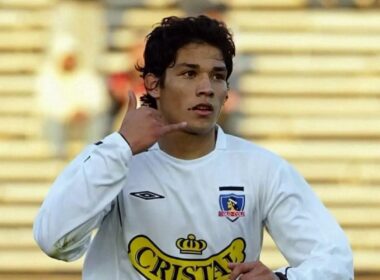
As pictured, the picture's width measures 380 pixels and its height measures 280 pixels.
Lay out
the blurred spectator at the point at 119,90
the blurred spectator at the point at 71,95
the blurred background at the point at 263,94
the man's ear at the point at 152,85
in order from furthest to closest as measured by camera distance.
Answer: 1. the blurred background at the point at 263,94
2. the blurred spectator at the point at 119,90
3. the blurred spectator at the point at 71,95
4. the man's ear at the point at 152,85

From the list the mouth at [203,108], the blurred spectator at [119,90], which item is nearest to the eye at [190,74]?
the mouth at [203,108]

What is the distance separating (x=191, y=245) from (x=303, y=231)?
0.39 m

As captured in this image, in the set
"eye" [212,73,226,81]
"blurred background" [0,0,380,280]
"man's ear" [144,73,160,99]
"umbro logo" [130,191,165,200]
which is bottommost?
"blurred background" [0,0,380,280]

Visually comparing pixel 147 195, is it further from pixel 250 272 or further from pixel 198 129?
pixel 250 272

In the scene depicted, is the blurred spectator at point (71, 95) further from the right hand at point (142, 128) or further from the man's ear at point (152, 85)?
the right hand at point (142, 128)

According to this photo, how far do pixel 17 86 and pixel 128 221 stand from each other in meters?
7.81

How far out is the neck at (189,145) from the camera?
457cm

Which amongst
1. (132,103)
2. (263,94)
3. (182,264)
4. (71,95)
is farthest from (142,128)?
(263,94)

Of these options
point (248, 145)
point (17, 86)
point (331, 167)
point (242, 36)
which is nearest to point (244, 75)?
point (242, 36)

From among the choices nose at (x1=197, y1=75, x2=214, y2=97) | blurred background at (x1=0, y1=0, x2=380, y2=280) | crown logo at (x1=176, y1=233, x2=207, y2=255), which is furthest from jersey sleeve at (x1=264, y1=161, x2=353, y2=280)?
blurred background at (x1=0, y1=0, x2=380, y2=280)

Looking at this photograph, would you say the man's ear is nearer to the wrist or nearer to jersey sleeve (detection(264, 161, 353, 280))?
jersey sleeve (detection(264, 161, 353, 280))

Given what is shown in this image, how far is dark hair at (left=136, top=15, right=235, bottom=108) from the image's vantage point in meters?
4.57

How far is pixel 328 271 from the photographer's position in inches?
164

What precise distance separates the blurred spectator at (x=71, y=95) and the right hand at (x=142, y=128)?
21.2 feet
